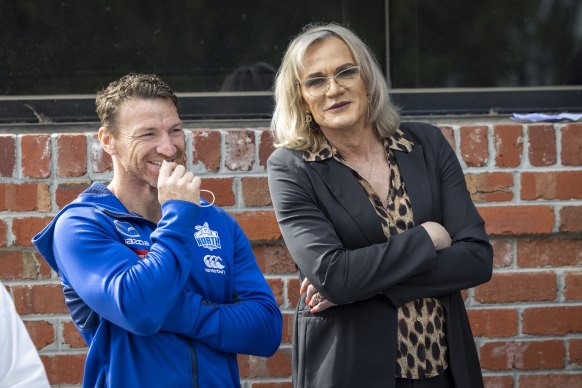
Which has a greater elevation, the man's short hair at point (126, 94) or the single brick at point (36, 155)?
the man's short hair at point (126, 94)

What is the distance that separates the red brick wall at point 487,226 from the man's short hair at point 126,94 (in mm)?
807

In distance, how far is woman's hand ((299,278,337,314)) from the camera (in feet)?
9.21

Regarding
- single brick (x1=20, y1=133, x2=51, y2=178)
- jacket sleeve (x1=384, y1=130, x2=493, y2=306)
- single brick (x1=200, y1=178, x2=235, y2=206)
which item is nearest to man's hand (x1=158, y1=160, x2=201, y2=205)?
jacket sleeve (x1=384, y1=130, x2=493, y2=306)

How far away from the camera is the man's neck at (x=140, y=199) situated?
9.04ft

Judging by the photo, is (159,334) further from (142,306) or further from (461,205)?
(461,205)

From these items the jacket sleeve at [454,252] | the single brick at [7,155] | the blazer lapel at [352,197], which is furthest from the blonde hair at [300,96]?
the single brick at [7,155]

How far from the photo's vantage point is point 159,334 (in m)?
2.63

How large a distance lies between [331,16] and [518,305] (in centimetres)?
137

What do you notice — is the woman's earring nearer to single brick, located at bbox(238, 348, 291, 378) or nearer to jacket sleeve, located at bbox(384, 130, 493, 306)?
jacket sleeve, located at bbox(384, 130, 493, 306)

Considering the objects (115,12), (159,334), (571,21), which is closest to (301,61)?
(159,334)

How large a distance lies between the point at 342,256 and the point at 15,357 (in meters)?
1.03

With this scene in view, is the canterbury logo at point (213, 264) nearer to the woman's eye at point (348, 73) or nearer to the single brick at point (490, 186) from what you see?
the woman's eye at point (348, 73)

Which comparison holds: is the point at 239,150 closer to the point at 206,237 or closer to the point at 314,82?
the point at 314,82

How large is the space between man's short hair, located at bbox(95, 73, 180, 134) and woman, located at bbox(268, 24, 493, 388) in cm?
43
